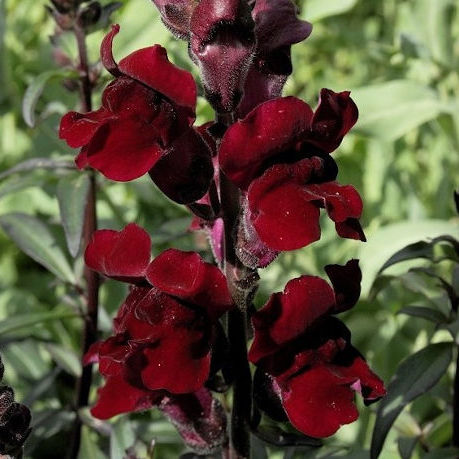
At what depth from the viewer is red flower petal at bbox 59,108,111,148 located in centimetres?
74

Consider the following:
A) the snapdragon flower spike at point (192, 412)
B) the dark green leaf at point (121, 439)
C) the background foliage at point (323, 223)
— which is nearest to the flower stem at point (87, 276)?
the background foliage at point (323, 223)

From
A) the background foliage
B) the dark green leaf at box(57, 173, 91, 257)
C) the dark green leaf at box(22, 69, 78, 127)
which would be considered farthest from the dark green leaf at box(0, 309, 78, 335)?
the dark green leaf at box(22, 69, 78, 127)

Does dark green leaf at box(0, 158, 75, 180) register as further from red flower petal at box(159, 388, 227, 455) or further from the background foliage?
red flower petal at box(159, 388, 227, 455)

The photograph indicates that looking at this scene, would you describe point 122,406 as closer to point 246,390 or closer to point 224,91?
point 246,390

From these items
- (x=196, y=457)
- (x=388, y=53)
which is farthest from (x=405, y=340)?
(x=196, y=457)

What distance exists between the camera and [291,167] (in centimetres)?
75

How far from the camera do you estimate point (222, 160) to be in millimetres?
721

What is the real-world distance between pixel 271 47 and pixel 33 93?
1.50 ft

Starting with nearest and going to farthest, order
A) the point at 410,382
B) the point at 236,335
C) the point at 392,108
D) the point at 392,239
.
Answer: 1. the point at 236,335
2. the point at 410,382
3. the point at 392,239
4. the point at 392,108

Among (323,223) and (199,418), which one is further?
(323,223)

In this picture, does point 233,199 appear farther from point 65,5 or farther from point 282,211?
point 65,5

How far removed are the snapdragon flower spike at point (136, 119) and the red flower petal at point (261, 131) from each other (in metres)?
0.06

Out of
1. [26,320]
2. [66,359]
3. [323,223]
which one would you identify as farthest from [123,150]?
[323,223]

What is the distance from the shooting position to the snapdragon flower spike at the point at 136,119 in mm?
729
